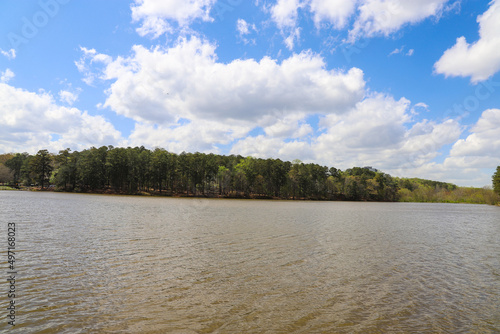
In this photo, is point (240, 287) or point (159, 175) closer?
point (240, 287)

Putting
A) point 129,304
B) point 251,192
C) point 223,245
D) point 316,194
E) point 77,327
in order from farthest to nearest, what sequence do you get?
point 316,194
point 251,192
point 223,245
point 129,304
point 77,327

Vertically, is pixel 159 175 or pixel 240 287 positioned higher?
pixel 159 175

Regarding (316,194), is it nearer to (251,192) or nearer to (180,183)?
(251,192)

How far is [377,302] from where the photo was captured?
404 inches

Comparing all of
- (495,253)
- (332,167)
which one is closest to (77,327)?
(495,253)

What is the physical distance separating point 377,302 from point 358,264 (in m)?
5.84

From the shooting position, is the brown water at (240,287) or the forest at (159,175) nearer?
the brown water at (240,287)

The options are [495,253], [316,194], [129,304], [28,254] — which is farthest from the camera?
[316,194]

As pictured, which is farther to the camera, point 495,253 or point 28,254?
point 495,253

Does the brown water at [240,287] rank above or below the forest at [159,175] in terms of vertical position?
below

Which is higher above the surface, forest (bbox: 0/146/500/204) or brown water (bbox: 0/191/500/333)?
forest (bbox: 0/146/500/204)

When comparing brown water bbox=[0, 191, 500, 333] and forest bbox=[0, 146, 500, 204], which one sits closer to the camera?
brown water bbox=[0, 191, 500, 333]

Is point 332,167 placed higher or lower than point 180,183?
higher

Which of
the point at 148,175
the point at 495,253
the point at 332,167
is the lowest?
the point at 495,253
